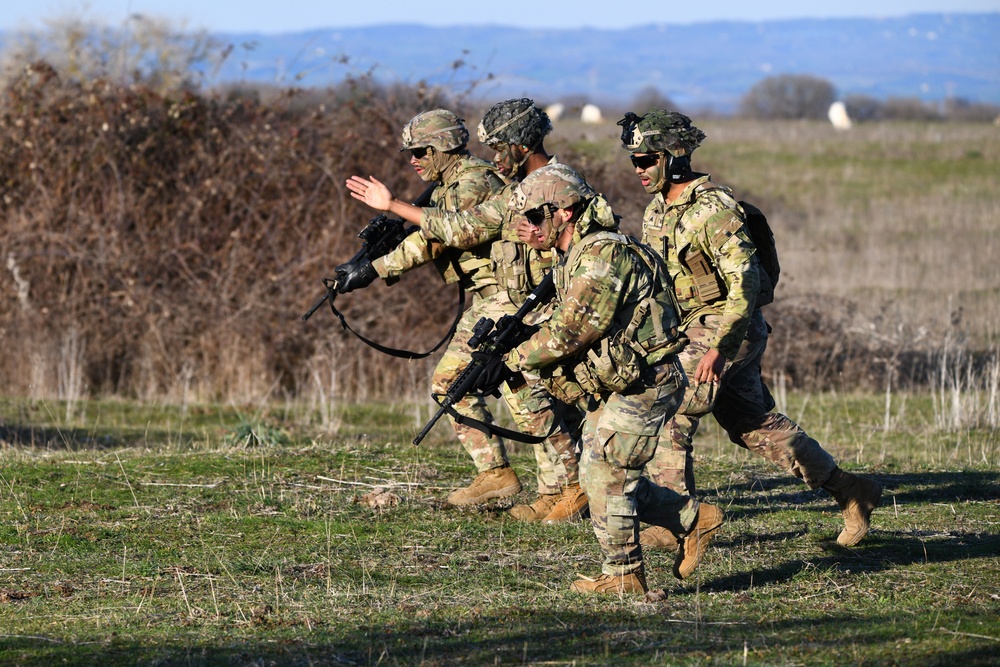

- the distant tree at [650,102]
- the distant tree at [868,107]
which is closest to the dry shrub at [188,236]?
the distant tree at [650,102]

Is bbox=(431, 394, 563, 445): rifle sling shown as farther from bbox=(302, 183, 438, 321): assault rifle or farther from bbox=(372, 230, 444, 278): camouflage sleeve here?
bbox=(302, 183, 438, 321): assault rifle

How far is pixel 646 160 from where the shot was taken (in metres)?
5.95

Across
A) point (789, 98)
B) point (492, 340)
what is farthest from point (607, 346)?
point (789, 98)

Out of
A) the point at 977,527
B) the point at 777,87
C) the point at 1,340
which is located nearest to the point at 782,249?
the point at 1,340

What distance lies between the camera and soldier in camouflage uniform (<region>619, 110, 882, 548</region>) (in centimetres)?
577

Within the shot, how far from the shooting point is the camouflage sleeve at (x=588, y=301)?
4875 mm

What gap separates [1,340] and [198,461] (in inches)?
253

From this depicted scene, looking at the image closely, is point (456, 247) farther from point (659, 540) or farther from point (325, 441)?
point (325, 441)

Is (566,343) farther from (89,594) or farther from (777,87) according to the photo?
(777,87)

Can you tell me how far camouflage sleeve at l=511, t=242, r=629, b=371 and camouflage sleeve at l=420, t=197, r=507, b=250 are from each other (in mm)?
1559

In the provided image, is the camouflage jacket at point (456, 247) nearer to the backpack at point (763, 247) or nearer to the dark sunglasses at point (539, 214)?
the backpack at point (763, 247)

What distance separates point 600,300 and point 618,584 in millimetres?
1209

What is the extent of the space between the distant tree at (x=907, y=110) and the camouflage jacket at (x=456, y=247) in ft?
171

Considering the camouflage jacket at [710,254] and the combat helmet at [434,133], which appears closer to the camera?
→ the camouflage jacket at [710,254]
